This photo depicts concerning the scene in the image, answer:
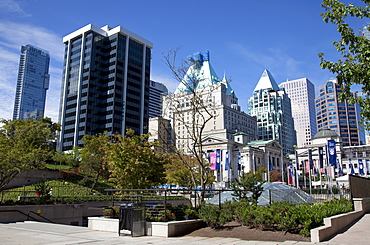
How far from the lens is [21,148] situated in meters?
37.2

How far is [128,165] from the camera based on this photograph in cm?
3009

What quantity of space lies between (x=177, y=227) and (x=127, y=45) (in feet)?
370

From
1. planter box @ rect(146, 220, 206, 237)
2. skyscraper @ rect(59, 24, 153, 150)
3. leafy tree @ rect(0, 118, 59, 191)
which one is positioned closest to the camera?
planter box @ rect(146, 220, 206, 237)

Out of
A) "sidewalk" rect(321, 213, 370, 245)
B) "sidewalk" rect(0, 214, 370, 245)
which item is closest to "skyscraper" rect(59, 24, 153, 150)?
"sidewalk" rect(0, 214, 370, 245)

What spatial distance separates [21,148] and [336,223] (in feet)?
116

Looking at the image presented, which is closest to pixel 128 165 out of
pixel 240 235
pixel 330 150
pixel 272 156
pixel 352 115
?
pixel 240 235

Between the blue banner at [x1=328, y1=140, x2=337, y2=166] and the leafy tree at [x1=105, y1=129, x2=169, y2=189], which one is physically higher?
the blue banner at [x1=328, y1=140, x2=337, y2=166]

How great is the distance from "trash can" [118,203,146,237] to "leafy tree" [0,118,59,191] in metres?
19.2

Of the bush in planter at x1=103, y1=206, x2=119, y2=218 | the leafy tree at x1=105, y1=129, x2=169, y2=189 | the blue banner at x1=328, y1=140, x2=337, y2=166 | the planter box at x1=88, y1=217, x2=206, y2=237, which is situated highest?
the blue banner at x1=328, y1=140, x2=337, y2=166

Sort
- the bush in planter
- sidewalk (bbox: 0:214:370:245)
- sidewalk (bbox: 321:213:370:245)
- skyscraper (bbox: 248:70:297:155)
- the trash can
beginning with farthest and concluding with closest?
skyscraper (bbox: 248:70:297:155) < the bush in planter < the trash can < sidewalk (bbox: 0:214:370:245) < sidewalk (bbox: 321:213:370:245)

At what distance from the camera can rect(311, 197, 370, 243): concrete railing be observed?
1062 centimetres

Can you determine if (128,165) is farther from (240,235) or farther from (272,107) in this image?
(272,107)

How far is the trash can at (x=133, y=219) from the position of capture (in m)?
13.5

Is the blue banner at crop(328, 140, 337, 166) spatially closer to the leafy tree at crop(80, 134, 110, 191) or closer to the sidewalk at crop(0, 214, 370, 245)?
the leafy tree at crop(80, 134, 110, 191)
